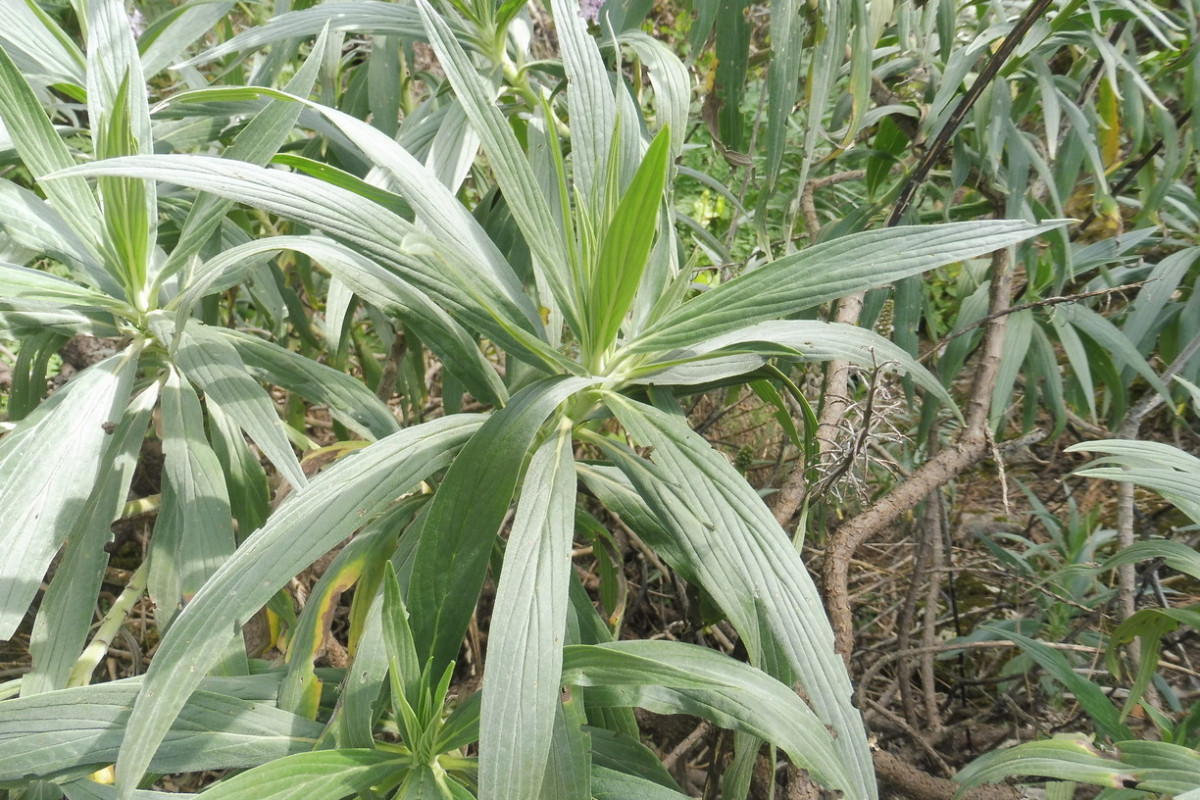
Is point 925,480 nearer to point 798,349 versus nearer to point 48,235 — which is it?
point 798,349

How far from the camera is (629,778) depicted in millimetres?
688

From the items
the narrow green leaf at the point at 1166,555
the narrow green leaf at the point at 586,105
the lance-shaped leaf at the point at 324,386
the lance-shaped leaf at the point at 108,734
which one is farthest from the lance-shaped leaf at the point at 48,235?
the narrow green leaf at the point at 1166,555

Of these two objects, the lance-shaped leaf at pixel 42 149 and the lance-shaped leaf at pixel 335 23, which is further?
the lance-shaped leaf at pixel 335 23

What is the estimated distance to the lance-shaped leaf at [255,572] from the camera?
561 millimetres

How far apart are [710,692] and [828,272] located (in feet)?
1.18

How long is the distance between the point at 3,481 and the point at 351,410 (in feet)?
1.04

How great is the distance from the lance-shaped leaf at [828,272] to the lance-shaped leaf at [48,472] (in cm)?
53

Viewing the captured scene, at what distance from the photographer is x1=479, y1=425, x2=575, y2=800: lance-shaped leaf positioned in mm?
510

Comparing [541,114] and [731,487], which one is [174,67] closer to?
[541,114]

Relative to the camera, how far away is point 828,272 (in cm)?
65

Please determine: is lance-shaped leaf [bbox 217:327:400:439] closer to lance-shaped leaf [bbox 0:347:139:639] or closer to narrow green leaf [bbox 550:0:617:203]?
lance-shaped leaf [bbox 0:347:139:639]

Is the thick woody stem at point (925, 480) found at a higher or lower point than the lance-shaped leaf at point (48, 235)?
lower

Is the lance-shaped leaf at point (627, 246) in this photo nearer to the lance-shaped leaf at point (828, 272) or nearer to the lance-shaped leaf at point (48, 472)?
the lance-shaped leaf at point (828, 272)

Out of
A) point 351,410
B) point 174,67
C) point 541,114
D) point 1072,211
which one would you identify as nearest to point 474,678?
point 351,410
